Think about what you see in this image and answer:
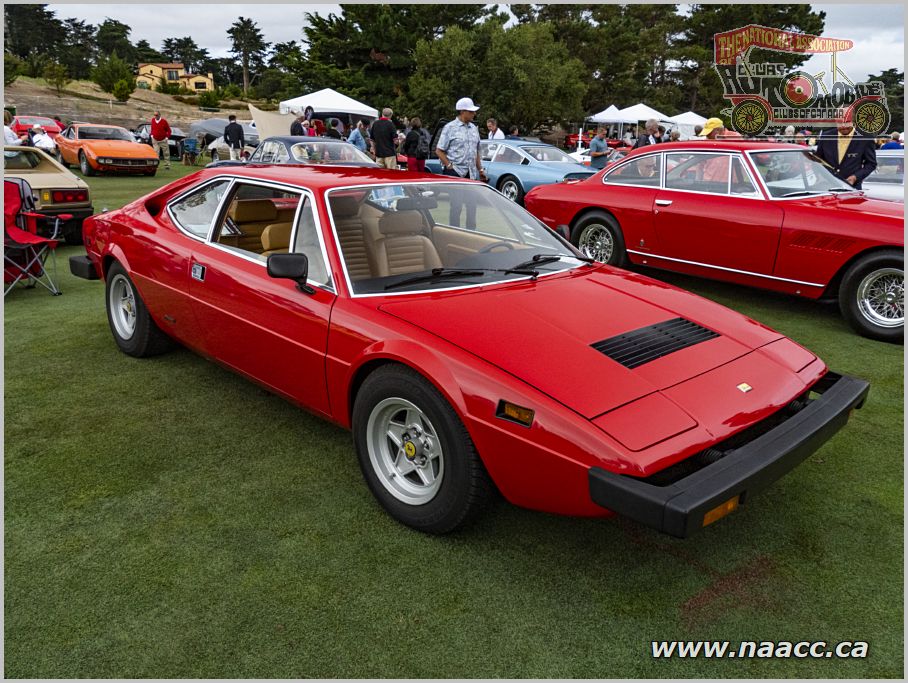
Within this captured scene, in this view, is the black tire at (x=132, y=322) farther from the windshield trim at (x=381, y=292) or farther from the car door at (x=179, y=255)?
the windshield trim at (x=381, y=292)

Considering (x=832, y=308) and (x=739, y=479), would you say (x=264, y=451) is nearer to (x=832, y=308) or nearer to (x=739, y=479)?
(x=739, y=479)

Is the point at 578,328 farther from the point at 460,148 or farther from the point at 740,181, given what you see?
the point at 460,148

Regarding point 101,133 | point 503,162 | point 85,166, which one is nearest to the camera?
point 503,162

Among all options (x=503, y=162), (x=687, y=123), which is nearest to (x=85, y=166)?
(x=503, y=162)

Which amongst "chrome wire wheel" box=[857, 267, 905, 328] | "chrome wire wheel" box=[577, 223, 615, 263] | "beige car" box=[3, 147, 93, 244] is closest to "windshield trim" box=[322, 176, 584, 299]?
"chrome wire wheel" box=[857, 267, 905, 328]

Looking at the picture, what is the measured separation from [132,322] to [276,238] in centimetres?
172

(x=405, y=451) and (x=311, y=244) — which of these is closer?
(x=405, y=451)

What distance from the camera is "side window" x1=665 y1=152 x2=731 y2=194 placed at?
632cm

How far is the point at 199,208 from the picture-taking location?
159 inches

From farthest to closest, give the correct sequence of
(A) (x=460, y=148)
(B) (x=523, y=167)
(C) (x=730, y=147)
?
(B) (x=523, y=167)
(A) (x=460, y=148)
(C) (x=730, y=147)

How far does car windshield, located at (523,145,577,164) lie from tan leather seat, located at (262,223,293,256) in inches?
415

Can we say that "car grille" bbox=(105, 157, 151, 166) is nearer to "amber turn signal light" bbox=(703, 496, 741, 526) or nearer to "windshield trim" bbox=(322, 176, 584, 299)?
"windshield trim" bbox=(322, 176, 584, 299)

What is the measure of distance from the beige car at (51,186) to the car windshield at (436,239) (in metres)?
6.79

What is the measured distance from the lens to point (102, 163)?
17.9m
